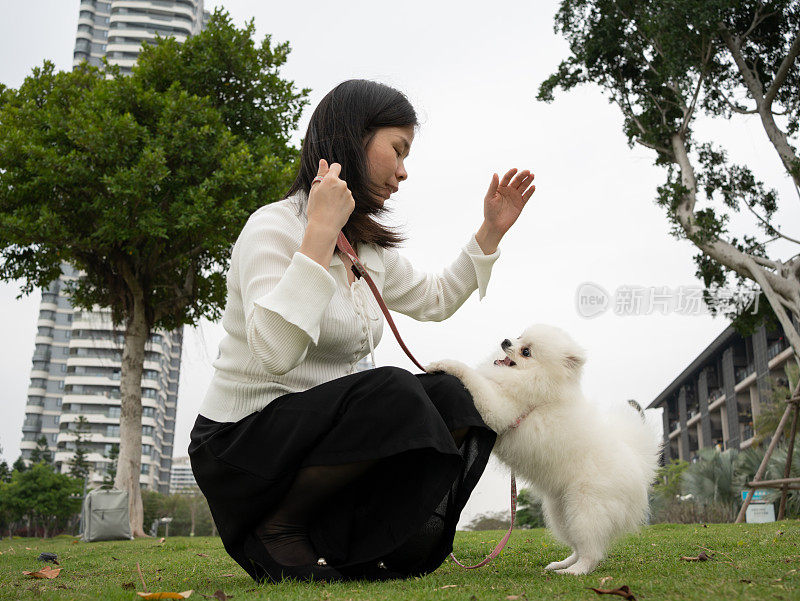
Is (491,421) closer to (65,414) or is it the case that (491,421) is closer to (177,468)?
(65,414)

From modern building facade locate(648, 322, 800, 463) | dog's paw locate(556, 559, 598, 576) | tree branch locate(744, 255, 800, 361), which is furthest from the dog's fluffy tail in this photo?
modern building facade locate(648, 322, 800, 463)

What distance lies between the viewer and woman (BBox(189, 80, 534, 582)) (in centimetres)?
200

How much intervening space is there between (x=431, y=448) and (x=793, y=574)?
1.19m

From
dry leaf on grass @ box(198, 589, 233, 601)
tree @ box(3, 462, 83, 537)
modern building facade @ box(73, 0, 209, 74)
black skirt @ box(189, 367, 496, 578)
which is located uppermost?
modern building facade @ box(73, 0, 209, 74)

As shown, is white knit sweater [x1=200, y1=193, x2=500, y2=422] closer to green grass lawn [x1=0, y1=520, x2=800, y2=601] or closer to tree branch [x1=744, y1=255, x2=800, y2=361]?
green grass lawn [x1=0, y1=520, x2=800, y2=601]

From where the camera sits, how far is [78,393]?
232 ft

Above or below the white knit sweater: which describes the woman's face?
above

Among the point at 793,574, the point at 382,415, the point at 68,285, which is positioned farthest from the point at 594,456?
the point at 68,285

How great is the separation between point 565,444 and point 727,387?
43380 millimetres

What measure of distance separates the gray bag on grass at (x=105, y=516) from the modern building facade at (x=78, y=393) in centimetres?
6240

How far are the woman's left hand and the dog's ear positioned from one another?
614 millimetres

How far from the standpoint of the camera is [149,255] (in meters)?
12.0

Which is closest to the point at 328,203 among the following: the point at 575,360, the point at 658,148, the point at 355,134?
the point at 355,134

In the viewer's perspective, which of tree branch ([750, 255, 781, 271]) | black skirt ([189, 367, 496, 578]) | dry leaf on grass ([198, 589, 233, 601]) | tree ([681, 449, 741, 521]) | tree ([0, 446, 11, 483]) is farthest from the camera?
tree ([0, 446, 11, 483])
